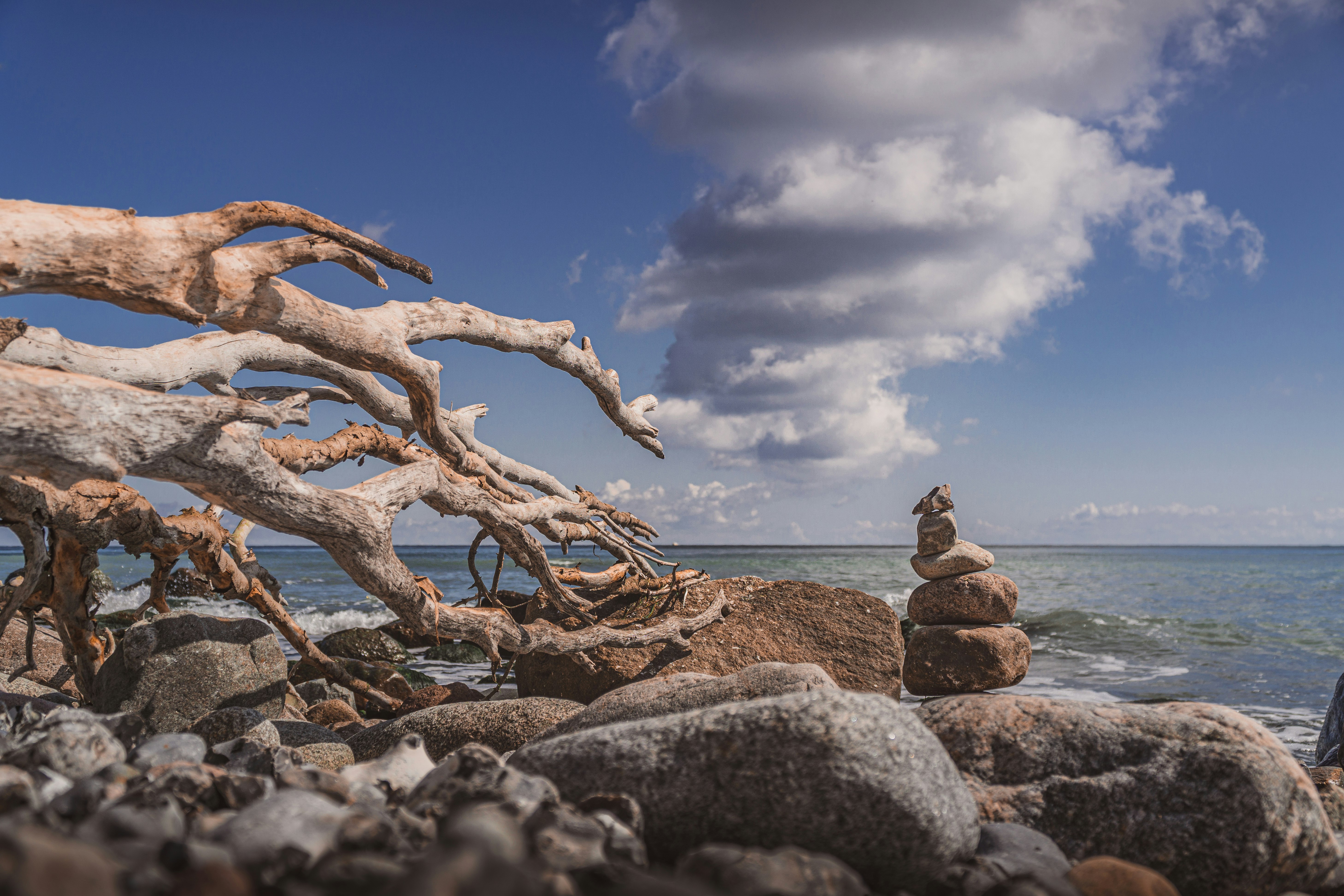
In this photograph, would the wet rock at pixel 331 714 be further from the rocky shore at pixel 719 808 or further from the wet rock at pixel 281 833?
the wet rock at pixel 281 833

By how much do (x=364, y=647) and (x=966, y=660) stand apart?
30.7 ft

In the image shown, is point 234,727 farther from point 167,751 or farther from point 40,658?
point 40,658

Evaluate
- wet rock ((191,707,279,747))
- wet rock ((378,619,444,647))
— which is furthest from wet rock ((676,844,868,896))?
wet rock ((378,619,444,647))

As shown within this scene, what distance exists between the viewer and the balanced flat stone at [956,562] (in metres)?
10.2

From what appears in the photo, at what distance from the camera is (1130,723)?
341cm

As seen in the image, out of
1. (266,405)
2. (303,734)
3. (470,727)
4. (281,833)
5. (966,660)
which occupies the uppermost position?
(266,405)

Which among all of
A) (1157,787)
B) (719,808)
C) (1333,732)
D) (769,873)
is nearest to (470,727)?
(719,808)

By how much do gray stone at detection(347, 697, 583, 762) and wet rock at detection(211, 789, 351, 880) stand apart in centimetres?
338

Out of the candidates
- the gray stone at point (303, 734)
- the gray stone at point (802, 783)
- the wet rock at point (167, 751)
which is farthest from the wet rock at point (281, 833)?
the gray stone at point (303, 734)

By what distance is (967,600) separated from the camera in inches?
396

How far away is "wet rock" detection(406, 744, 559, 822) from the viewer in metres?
2.56

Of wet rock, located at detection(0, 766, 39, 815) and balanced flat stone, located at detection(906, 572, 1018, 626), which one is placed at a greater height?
wet rock, located at detection(0, 766, 39, 815)

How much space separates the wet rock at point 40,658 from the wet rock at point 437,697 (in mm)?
3321

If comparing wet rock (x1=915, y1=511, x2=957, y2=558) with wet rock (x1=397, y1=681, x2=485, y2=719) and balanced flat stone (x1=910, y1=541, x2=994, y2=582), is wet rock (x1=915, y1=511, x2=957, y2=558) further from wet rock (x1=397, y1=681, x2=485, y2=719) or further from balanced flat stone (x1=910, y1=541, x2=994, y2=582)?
wet rock (x1=397, y1=681, x2=485, y2=719)
